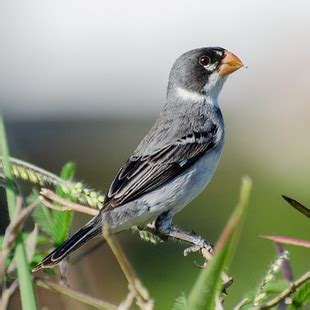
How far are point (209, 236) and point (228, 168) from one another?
3.93 meters

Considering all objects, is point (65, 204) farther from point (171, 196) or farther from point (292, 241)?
point (171, 196)

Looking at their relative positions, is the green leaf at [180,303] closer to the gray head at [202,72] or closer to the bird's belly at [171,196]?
the bird's belly at [171,196]

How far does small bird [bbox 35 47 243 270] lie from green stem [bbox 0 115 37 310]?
1.89 m

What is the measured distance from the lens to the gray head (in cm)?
454

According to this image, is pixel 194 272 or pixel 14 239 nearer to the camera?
pixel 14 239

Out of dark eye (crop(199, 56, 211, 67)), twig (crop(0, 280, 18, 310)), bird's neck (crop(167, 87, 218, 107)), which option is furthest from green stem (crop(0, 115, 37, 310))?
dark eye (crop(199, 56, 211, 67))

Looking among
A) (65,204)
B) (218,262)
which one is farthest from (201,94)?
(218,262)

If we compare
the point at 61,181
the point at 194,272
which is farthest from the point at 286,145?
the point at 61,181

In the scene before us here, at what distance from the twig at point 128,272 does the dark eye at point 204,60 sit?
3.74m

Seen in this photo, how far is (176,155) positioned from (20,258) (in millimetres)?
2951

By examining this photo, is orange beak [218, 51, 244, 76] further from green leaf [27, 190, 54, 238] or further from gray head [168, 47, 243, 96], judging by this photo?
green leaf [27, 190, 54, 238]

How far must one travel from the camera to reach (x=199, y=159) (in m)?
3.95

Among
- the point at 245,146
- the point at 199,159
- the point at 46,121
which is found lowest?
the point at 46,121

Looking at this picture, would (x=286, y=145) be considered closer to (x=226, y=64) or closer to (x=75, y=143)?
(x=75, y=143)
